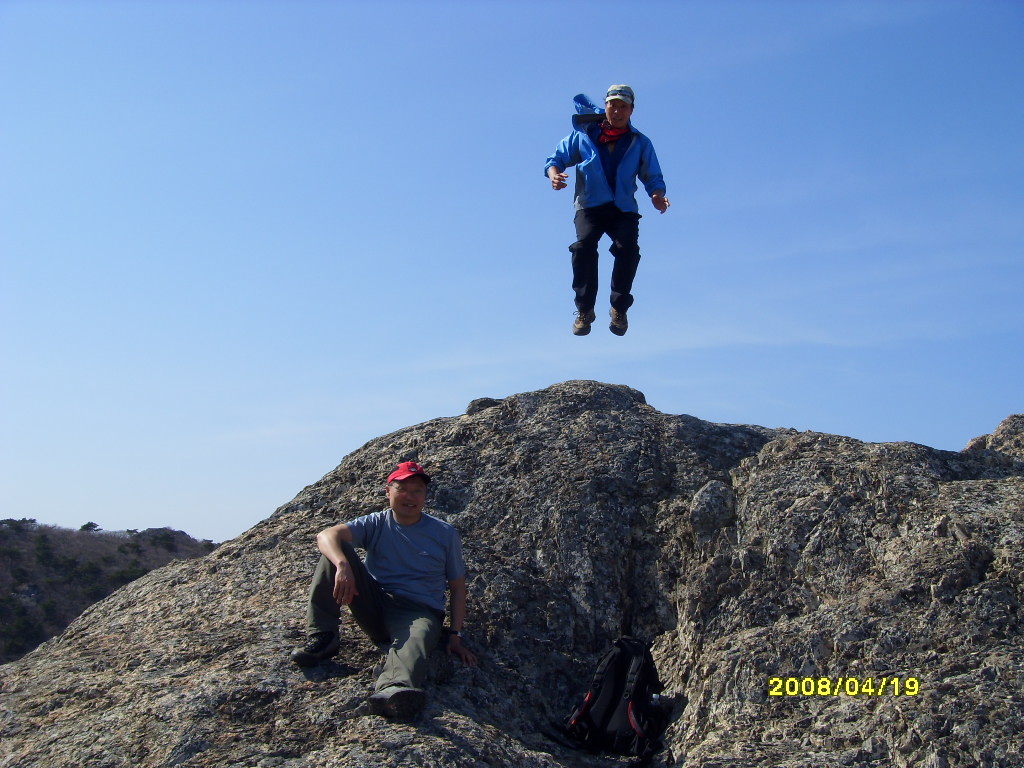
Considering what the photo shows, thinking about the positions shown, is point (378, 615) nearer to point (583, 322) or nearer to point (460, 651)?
point (460, 651)

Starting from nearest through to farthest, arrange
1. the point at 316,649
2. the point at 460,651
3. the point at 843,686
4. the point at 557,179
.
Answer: the point at 843,686 → the point at 316,649 → the point at 460,651 → the point at 557,179

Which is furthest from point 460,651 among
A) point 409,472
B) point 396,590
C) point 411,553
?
point 409,472

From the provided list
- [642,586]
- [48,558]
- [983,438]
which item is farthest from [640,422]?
[48,558]

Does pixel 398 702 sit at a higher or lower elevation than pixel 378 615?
lower

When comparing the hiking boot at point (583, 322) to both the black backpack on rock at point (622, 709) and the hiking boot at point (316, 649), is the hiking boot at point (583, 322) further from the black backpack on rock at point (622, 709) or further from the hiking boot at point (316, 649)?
the hiking boot at point (316, 649)

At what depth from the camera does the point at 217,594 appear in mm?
8742

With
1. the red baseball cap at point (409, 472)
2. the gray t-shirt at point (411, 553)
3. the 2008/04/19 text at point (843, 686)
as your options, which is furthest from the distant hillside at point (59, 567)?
the 2008/04/19 text at point (843, 686)

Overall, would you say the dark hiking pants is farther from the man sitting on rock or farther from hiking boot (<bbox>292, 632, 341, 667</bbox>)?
hiking boot (<bbox>292, 632, 341, 667</bbox>)

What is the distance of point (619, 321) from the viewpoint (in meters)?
A: 10.8

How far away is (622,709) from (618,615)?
46.4 inches

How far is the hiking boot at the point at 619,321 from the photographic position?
35.5 ft

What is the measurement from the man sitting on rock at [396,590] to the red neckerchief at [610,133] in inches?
185

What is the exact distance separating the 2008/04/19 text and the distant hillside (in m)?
26.0

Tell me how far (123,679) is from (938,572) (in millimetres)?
6209
